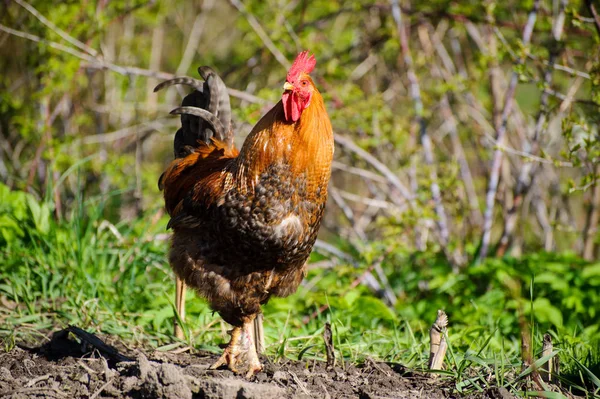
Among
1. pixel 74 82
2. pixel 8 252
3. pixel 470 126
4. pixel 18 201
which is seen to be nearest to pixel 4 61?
pixel 74 82

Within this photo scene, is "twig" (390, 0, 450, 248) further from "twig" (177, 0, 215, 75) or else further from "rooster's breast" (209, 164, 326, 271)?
"twig" (177, 0, 215, 75)

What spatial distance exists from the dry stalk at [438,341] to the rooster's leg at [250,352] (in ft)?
3.07

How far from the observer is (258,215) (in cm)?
341

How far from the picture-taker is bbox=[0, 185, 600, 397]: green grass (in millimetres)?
4043

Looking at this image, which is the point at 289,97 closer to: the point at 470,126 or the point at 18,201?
the point at 18,201

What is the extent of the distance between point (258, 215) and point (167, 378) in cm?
→ 94

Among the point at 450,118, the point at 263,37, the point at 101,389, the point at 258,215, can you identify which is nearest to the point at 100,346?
the point at 101,389

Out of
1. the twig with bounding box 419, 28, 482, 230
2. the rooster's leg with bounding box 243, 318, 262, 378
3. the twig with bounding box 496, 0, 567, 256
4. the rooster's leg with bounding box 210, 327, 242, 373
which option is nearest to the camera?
the rooster's leg with bounding box 243, 318, 262, 378

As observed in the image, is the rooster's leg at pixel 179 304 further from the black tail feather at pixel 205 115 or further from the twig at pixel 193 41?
the twig at pixel 193 41

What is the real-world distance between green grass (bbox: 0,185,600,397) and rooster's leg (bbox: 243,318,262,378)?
19cm

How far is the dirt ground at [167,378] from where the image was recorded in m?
2.94

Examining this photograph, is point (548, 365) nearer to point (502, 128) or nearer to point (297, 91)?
point (297, 91)

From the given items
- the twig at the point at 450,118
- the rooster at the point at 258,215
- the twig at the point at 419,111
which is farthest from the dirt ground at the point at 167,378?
the twig at the point at 450,118

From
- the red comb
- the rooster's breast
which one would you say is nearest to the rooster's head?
the red comb
